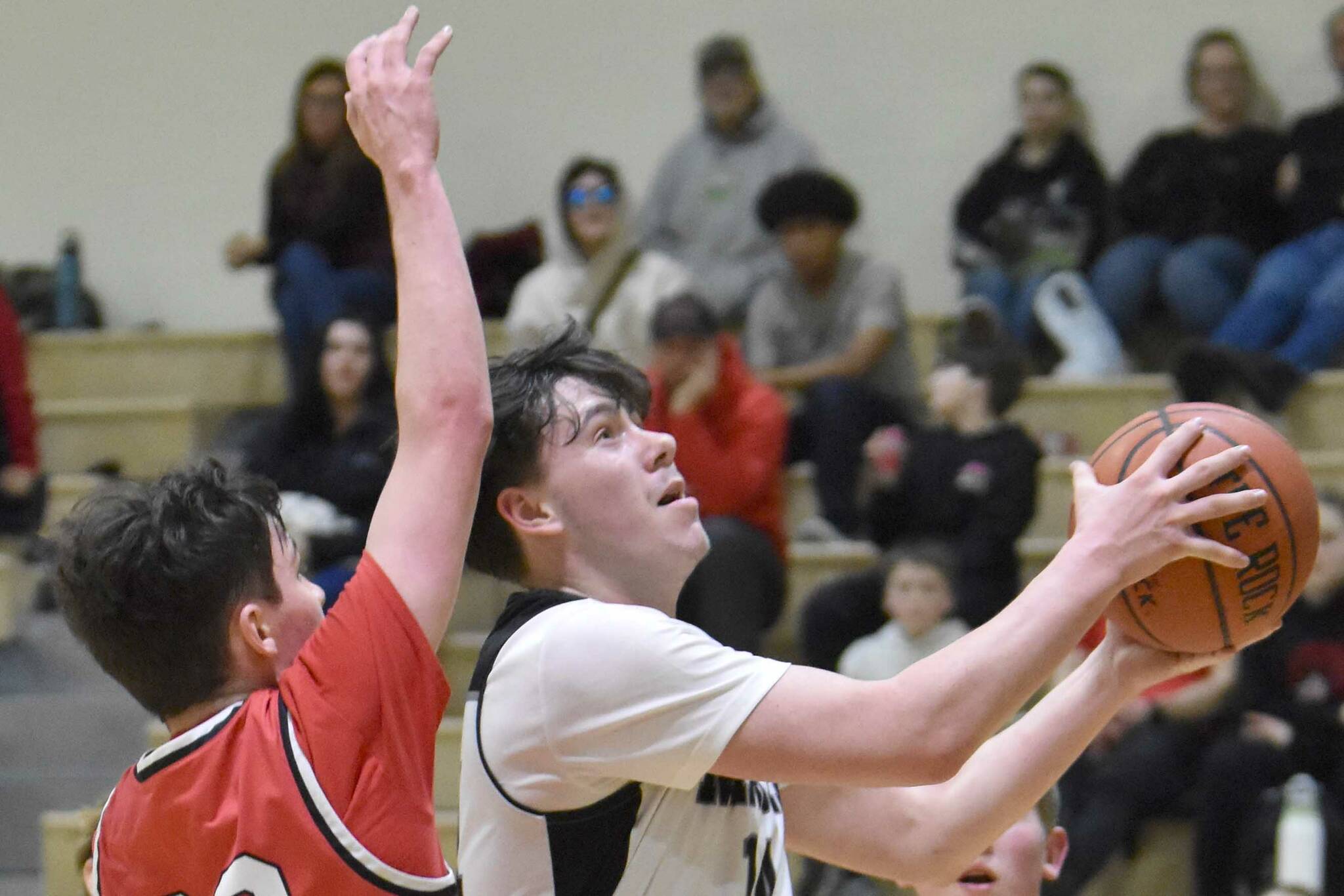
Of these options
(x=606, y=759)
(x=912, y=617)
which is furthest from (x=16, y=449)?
(x=606, y=759)

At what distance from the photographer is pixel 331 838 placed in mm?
1557

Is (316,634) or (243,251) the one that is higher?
(316,634)

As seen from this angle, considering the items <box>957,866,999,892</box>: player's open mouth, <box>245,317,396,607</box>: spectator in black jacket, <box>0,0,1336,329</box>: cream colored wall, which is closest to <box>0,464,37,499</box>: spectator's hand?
<box>245,317,396,607</box>: spectator in black jacket

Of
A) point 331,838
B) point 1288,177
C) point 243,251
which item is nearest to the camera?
point 331,838

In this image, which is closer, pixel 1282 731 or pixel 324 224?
pixel 1282 731

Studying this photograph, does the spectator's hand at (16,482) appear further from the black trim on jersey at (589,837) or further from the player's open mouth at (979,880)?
the black trim on jersey at (589,837)

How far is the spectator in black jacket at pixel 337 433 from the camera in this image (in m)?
5.55

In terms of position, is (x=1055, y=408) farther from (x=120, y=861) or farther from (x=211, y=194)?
(x=120, y=861)

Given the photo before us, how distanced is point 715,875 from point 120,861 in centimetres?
60

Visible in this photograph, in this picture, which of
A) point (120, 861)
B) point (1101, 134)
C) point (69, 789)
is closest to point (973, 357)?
point (1101, 134)

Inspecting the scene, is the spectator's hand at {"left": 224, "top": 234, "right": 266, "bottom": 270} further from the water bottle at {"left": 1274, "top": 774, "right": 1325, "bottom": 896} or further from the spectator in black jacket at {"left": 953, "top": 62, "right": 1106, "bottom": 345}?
the water bottle at {"left": 1274, "top": 774, "right": 1325, "bottom": 896}

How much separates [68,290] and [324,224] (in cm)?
167

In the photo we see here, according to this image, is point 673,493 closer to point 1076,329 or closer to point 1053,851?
point 1053,851

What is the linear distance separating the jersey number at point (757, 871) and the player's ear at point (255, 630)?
545 mm
